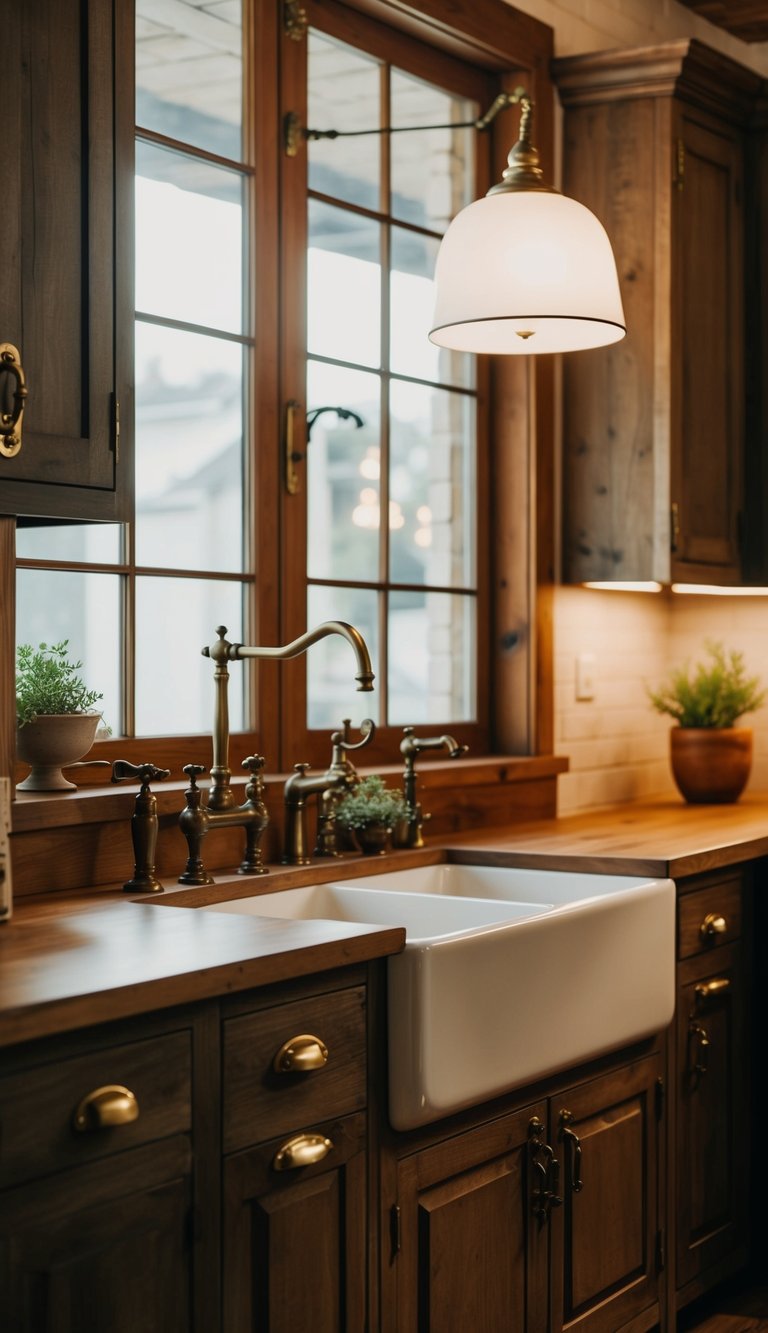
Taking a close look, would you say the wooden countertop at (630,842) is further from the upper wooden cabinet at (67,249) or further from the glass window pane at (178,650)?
the upper wooden cabinet at (67,249)

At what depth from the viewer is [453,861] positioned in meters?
2.91

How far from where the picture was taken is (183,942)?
1812mm

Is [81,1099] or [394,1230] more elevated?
[81,1099]

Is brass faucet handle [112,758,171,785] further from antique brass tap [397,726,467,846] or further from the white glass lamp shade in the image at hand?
the white glass lamp shade

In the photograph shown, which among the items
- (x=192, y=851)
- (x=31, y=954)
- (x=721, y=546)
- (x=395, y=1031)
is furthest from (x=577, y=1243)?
(x=721, y=546)

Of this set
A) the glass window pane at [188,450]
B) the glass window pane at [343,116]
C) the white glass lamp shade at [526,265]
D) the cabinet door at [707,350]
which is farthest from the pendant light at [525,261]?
the cabinet door at [707,350]

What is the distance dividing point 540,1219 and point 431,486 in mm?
1662

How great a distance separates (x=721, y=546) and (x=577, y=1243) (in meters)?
1.92

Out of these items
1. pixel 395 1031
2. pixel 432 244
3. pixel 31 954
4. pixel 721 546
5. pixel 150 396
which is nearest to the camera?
pixel 31 954

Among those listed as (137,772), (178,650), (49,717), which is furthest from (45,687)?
(178,650)

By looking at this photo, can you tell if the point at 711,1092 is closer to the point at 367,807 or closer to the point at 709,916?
the point at 709,916

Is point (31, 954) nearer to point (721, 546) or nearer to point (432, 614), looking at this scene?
point (432, 614)

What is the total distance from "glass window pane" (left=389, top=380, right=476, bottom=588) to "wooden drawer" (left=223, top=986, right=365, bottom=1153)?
1508 mm

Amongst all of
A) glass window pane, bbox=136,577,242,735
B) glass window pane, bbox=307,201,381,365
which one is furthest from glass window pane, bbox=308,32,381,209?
glass window pane, bbox=136,577,242,735
